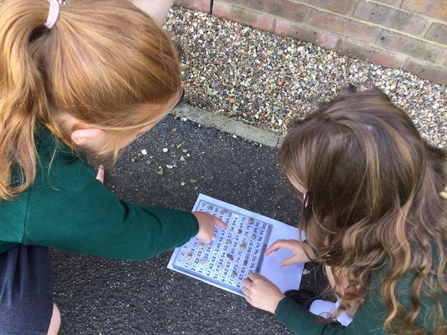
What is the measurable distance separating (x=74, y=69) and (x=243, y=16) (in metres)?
1.58

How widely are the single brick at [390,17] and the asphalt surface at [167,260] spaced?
878mm

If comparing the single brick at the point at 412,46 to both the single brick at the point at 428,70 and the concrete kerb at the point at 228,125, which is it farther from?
the concrete kerb at the point at 228,125

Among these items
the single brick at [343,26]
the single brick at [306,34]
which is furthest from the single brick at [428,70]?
the single brick at [306,34]

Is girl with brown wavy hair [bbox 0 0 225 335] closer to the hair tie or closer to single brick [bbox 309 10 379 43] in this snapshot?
the hair tie

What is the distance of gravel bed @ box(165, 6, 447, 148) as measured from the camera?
6.61 feet

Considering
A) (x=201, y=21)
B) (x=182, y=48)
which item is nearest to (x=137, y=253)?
(x=182, y=48)

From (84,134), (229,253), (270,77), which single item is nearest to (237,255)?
(229,253)

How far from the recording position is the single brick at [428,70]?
6.86ft

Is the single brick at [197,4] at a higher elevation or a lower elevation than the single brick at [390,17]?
lower

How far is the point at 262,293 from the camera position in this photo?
1.46 m

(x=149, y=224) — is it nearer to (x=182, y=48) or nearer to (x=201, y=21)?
(x=182, y=48)

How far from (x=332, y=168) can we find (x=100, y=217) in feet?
2.15

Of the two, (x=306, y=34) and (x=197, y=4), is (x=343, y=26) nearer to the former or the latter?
(x=306, y=34)

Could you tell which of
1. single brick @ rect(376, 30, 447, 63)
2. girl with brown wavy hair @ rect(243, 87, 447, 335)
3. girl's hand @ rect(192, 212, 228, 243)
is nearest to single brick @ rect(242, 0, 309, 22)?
single brick @ rect(376, 30, 447, 63)
